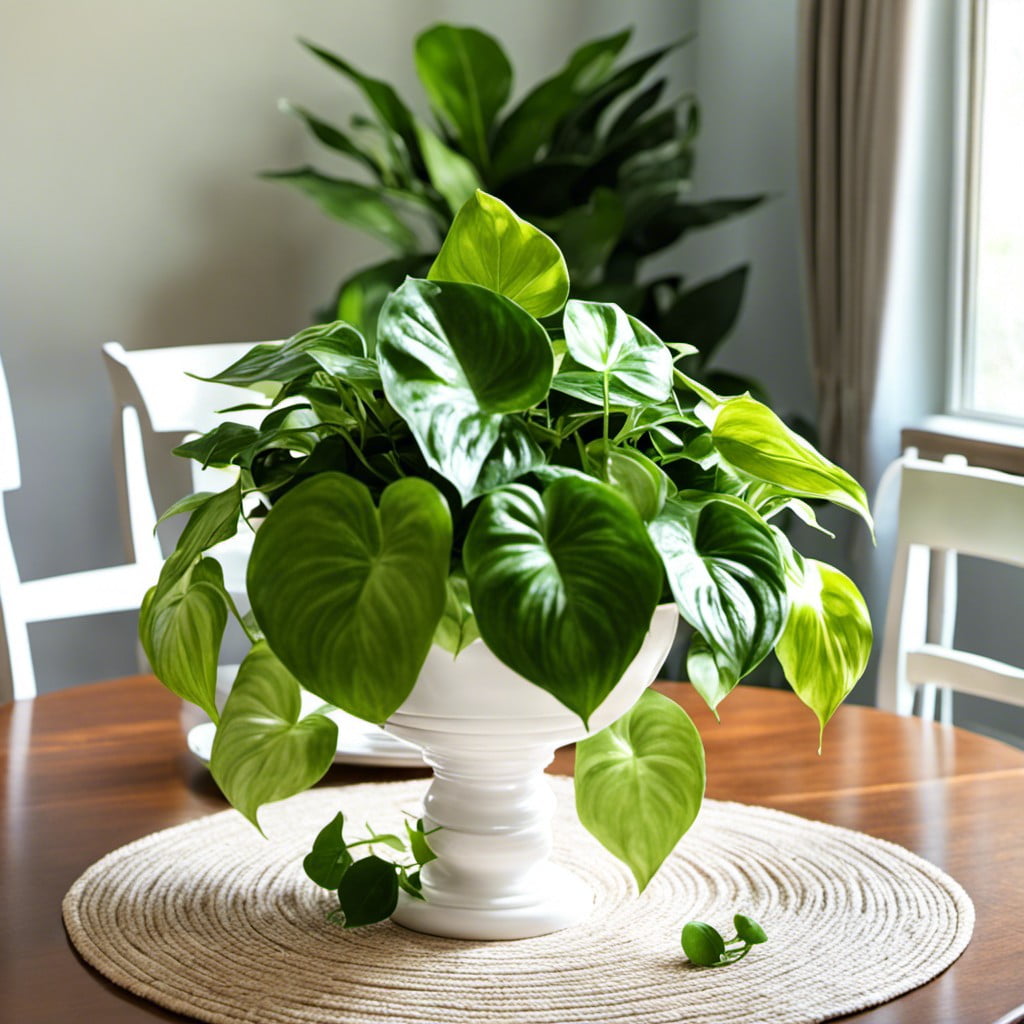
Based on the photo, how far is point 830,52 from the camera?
288cm

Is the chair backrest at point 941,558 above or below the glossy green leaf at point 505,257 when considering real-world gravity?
below

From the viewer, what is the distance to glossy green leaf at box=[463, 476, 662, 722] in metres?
0.70

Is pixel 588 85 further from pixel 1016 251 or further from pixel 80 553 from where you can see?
pixel 80 553

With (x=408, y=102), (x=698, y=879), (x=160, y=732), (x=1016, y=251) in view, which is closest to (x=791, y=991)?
(x=698, y=879)

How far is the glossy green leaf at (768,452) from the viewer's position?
0.87m

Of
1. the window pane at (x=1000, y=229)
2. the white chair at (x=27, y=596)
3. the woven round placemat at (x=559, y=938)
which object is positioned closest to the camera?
the woven round placemat at (x=559, y=938)

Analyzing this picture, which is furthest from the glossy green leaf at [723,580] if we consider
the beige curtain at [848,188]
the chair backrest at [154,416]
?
the beige curtain at [848,188]

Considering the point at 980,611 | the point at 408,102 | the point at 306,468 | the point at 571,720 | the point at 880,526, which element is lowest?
the point at 980,611

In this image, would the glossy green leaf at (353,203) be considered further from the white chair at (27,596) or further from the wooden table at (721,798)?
the wooden table at (721,798)

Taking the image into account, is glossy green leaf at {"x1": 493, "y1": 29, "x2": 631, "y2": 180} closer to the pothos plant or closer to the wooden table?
the wooden table

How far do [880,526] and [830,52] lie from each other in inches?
37.7

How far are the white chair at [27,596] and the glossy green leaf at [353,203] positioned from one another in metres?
1.00

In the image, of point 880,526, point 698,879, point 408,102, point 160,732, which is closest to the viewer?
point 698,879

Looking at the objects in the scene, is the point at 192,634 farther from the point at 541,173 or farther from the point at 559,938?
the point at 541,173
